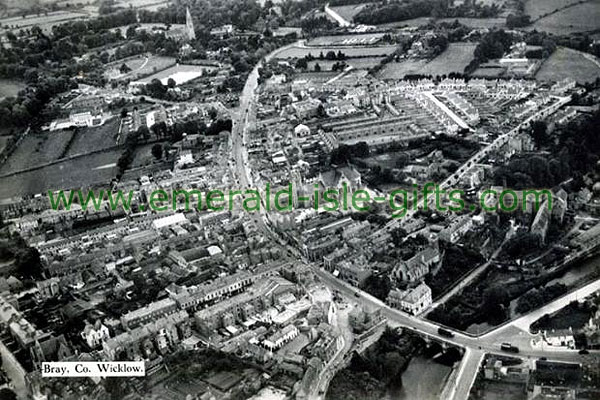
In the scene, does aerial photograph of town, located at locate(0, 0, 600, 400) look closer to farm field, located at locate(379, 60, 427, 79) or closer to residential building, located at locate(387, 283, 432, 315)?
residential building, located at locate(387, 283, 432, 315)

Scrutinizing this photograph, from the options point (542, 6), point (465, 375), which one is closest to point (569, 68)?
point (542, 6)

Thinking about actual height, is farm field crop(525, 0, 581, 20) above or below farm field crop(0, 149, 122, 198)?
below

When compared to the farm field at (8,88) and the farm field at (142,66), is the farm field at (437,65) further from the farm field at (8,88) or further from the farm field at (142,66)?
the farm field at (8,88)

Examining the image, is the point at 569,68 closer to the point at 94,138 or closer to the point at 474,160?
the point at 474,160

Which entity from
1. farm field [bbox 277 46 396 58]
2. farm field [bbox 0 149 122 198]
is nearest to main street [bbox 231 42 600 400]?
farm field [bbox 0 149 122 198]

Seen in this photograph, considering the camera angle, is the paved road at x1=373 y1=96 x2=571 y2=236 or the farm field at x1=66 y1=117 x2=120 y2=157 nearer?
the paved road at x1=373 y1=96 x2=571 y2=236

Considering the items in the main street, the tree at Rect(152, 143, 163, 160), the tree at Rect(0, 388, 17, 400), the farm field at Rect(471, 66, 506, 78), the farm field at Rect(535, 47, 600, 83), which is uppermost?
the tree at Rect(0, 388, 17, 400)

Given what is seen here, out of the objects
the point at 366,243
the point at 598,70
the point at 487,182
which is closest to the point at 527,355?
the point at 366,243
